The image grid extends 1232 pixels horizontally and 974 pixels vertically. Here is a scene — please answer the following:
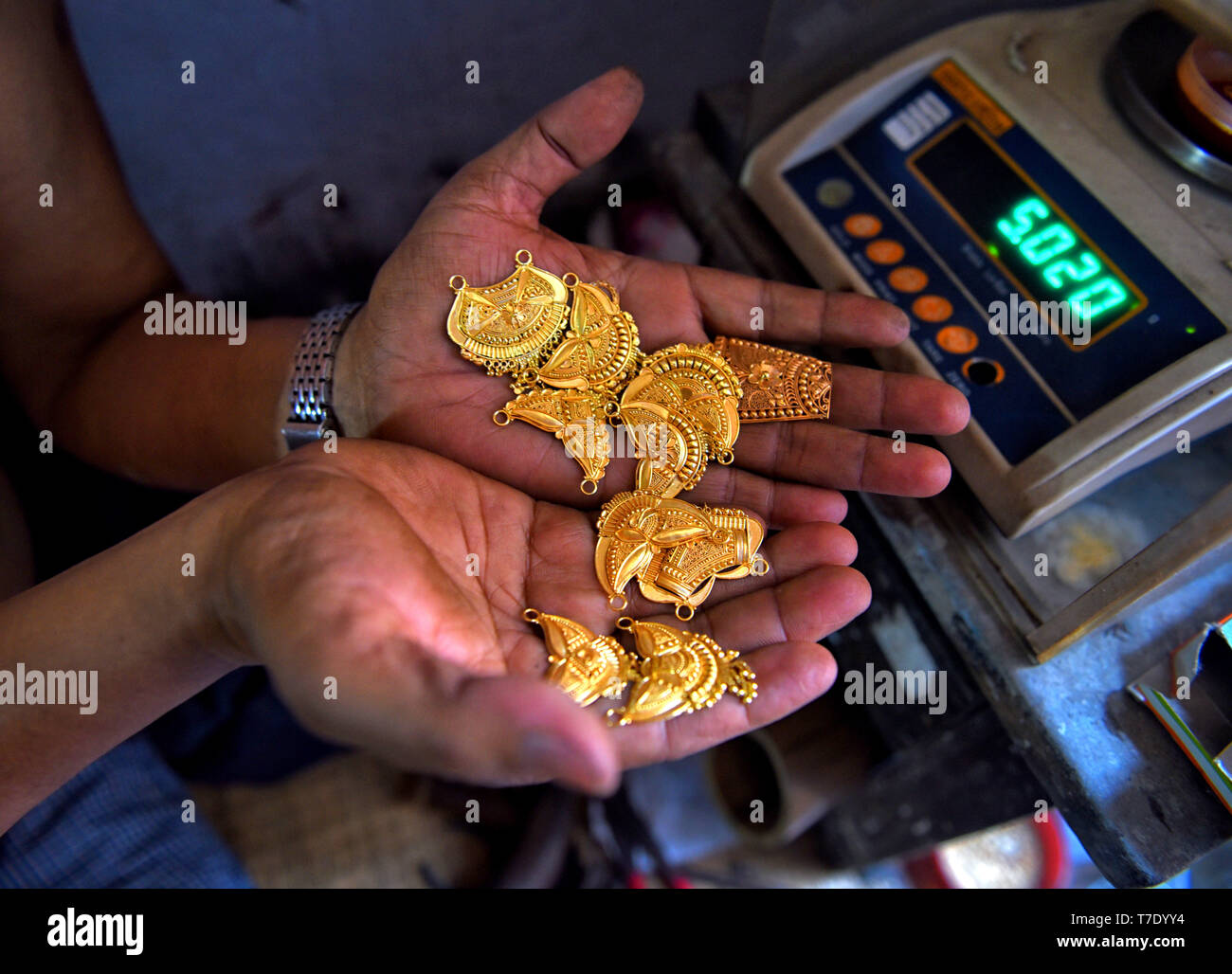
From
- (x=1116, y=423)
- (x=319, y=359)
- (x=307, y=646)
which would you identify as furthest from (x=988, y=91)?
(x=307, y=646)

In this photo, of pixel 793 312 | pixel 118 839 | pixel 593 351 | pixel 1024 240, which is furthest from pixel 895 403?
pixel 118 839

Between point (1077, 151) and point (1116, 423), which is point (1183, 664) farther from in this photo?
point (1077, 151)

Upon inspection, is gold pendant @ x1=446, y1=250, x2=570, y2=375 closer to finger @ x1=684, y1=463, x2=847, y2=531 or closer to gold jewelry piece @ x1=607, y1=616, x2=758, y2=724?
finger @ x1=684, y1=463, x2=847, y2=531

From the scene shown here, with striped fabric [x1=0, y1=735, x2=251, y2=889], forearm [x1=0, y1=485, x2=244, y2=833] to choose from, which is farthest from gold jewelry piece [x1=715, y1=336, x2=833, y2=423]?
striped fabric [x1=0, y1=735, x2=251, y2=889]

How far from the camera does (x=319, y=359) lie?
1.16 metres

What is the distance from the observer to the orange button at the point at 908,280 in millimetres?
1117

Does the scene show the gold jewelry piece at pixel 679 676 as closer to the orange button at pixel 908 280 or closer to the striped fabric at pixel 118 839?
the orange button at pixel 908 280

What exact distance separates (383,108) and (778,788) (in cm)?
150

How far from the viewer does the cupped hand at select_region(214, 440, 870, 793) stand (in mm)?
614

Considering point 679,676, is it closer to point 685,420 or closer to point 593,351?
point 685,420

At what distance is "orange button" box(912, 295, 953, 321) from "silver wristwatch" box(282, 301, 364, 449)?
83 centimetres

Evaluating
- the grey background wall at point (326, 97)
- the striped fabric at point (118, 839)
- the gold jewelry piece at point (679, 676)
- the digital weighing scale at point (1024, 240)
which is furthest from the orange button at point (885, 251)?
the striped fabric at point (118, 839)

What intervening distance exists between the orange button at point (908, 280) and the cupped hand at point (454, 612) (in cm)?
39

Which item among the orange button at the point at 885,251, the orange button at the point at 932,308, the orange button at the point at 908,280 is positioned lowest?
the orange button at the point at 932,308
